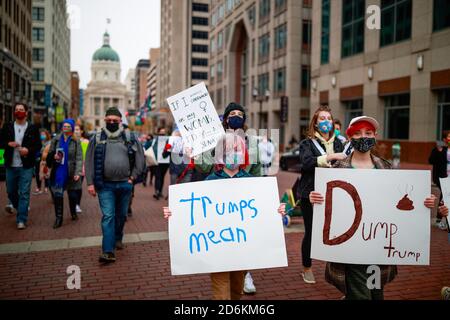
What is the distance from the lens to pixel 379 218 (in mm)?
3334

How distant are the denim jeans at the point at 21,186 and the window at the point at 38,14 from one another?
63089 mm

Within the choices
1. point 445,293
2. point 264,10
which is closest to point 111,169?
point 445,293

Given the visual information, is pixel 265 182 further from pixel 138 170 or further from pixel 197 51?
pixel 197 51

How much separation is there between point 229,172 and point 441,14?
810 inches

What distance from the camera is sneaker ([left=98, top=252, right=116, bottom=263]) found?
538 centimetres

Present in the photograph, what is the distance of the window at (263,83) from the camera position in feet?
138

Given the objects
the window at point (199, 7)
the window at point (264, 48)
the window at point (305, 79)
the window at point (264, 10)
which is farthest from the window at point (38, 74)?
the window at point (305, 79)

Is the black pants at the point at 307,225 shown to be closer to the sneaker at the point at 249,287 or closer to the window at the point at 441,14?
the sneaker at the point at 249,287

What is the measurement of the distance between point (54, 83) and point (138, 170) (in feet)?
223

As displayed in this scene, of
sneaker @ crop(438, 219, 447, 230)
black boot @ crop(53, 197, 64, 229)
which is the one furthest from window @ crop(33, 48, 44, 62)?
sneaker @ crop(438, 219, 447, 230)

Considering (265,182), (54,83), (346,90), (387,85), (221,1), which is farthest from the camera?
(54,83)

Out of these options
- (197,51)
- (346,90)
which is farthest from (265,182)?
(197,51)

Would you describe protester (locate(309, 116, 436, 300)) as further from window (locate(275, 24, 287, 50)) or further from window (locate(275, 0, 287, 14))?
window (locate(275, 0, 287, 14))
